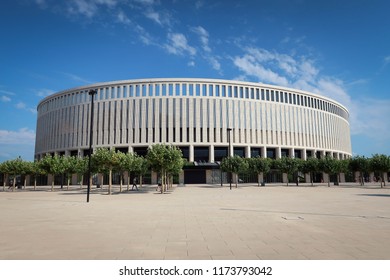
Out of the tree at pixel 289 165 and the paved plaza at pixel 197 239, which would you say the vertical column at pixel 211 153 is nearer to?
the tree at pixel 289 165

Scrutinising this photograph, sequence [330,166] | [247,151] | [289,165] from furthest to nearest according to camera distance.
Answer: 1. [247,151]
2. [289,165]
3. [330,166]

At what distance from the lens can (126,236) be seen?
324 inches

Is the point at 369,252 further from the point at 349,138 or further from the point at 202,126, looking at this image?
the point at 349,138

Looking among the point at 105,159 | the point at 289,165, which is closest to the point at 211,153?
the point at 289,165

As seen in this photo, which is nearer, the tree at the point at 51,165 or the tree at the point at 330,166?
the tree at the point at 51,165

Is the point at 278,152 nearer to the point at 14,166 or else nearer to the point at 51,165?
the point at 51,165

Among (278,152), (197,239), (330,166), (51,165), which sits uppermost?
(278,152)

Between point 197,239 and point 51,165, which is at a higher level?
point 51,165

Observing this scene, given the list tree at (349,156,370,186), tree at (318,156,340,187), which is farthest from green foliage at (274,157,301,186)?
tree at (349,156,370,186)

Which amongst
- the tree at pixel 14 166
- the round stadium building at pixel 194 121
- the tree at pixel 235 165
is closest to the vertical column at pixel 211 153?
the round stadium building at pixel 194 121

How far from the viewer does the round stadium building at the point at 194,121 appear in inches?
2552

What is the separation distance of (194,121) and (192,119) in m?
0.71

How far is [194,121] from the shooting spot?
213 feet
